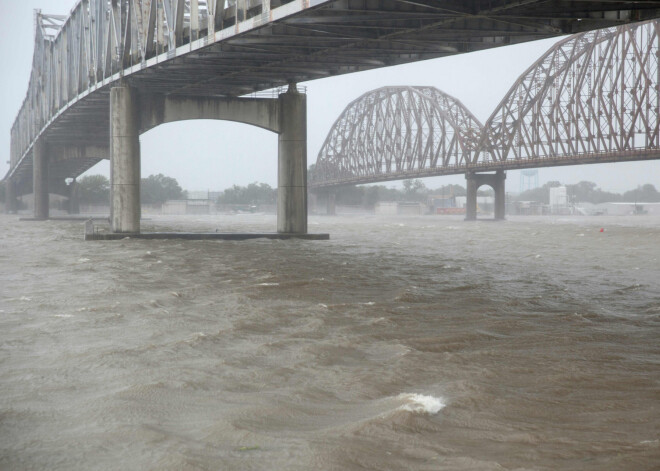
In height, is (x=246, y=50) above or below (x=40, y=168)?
above

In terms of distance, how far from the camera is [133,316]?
50.3 ft

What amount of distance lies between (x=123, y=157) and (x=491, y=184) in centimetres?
9396

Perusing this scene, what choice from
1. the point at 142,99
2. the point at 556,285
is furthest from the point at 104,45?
the point at 556,285

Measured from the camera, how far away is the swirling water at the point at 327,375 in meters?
7.31

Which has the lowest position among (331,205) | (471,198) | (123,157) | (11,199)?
(331,205)

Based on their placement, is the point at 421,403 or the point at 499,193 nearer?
the point at 421,403

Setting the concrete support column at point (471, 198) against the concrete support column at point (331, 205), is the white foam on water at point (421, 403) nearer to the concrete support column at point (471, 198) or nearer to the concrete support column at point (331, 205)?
the concrete support column at point (471, 198)

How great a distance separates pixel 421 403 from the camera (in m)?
8.83

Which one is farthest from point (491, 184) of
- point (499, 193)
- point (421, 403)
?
point (421, 403)

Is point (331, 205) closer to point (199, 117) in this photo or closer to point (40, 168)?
point (40, 168)

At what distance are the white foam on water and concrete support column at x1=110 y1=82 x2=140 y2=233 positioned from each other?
38662mm

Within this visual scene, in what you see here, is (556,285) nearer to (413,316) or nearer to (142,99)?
(413,316)

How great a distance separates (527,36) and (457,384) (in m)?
24.2

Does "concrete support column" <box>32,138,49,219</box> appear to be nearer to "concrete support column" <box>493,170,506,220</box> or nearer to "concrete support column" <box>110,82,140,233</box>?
"concrete support column" <box>110,82,140,233</box>
